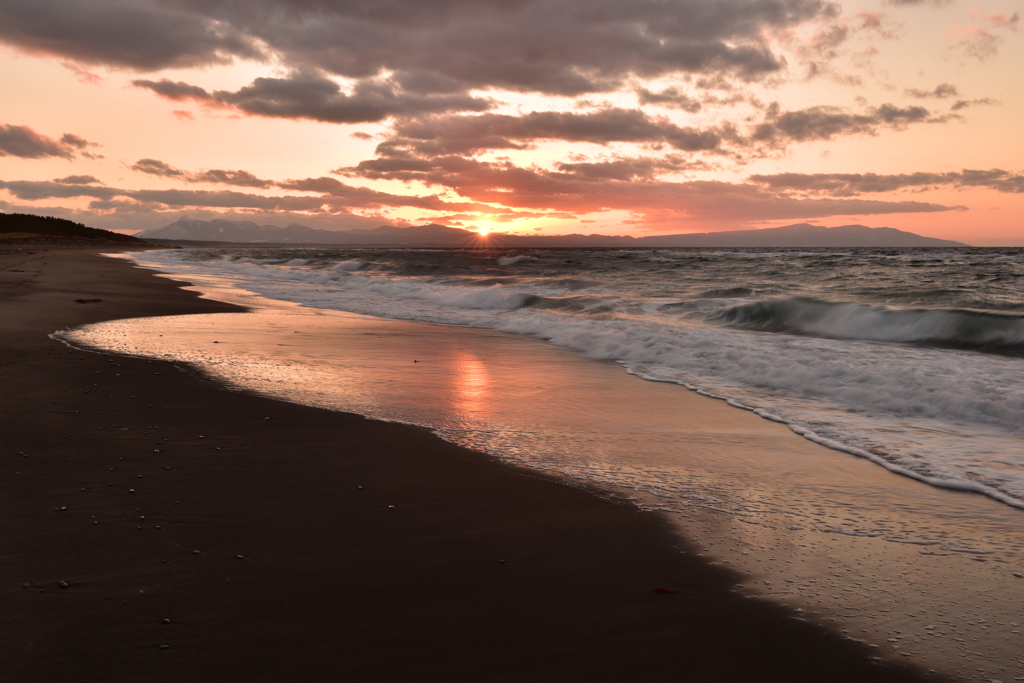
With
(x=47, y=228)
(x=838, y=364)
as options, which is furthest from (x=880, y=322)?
(x=47, y=228)

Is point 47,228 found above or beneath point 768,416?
above

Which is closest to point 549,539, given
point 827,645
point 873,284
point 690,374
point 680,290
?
point 827,645

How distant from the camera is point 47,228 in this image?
79750 mm

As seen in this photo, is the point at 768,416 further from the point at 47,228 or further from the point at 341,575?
the point at 47,228

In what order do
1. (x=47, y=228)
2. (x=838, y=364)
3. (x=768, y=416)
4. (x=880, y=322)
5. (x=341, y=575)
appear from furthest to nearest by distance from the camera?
(x=47, y=228) → (x=880, y=322) → (x=838, y=364) → (x=768, y=416) → (x=341, y=575)

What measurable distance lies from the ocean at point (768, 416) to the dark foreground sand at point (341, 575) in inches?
16.9

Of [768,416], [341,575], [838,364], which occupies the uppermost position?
[838,364]

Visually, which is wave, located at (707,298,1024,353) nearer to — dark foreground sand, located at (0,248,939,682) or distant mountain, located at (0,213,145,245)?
dark foreground sand, located at (0,248,939,682)

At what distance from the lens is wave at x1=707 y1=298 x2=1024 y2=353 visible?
39.1 feet

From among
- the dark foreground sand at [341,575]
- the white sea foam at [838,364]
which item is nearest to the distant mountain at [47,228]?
the white sea foam at [838,364]

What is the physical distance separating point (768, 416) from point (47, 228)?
97061 millimetres

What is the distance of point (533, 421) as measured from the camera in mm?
5965

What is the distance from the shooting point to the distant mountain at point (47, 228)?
2881 inches

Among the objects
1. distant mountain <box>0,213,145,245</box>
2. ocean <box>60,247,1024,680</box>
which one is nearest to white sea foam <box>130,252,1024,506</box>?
ocean <box>60,247,1024,680</box>
